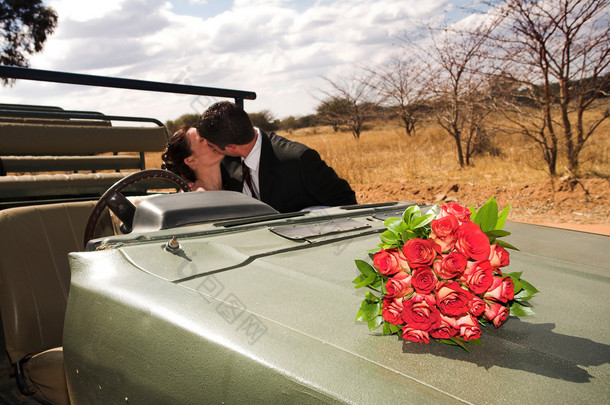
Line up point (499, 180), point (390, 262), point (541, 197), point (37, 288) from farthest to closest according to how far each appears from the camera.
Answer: point (499, 180) → point (541, 197) → point (37, 288) → point (390, 262)

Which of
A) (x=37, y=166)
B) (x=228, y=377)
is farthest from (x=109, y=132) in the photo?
(x=228, y=377)

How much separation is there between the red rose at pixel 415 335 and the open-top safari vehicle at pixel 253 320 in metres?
0.02

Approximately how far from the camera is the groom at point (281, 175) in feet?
10.7

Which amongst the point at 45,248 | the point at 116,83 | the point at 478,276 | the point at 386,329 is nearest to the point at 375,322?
the point at 386,329

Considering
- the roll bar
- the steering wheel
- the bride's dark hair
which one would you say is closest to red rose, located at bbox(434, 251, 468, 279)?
the steering wheel

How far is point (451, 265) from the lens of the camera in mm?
1045

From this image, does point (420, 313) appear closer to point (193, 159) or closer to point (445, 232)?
point (445, 232)

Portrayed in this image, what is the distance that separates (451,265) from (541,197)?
7.05 metres

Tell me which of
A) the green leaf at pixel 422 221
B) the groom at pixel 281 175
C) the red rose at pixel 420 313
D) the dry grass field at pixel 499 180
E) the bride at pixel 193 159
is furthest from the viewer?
the dry grass field at pixel 499 180

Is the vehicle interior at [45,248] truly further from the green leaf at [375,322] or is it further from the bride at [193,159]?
the green leaf at [375,322]

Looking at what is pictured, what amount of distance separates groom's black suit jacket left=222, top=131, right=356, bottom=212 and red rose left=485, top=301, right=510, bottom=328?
2299 millimetres

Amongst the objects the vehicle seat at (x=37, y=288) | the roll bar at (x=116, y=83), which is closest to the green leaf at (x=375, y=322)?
the vehicle seat at (x=37, y=288)

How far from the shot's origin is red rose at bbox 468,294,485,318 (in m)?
1.03

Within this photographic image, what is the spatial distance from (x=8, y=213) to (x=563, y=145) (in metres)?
8.12
